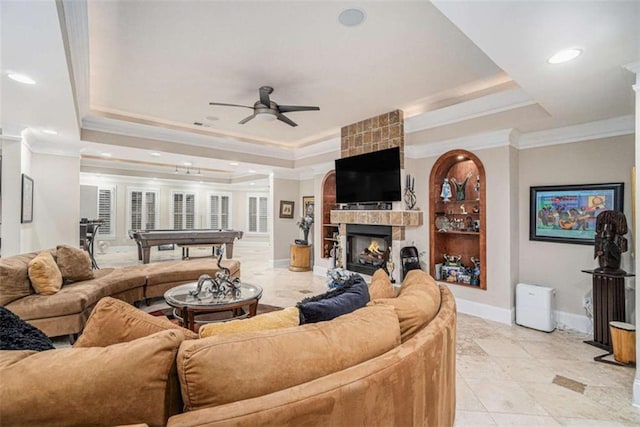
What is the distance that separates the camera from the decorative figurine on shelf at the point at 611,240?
119 inches

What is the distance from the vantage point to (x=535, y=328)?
3631mm


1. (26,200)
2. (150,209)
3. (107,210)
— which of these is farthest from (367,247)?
(107,210)

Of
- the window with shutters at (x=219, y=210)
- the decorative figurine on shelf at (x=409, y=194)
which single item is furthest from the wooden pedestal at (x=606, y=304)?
the window with shutters at (x=219, y=210)

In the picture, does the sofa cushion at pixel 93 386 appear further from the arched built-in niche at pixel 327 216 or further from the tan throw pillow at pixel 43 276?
the arched built-in niche at pixel 327 216

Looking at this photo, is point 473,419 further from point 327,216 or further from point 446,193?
point 327,216

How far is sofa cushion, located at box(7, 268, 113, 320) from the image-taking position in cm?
285

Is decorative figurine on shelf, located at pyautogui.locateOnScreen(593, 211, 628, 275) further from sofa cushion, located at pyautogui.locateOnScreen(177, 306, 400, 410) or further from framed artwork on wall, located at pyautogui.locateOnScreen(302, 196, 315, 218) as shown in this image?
framed artwork on wall, located at pyautogui.locateOnScreen(302, 196, 315, 218)

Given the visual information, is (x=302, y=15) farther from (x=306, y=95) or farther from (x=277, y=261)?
(x=277, y=261)

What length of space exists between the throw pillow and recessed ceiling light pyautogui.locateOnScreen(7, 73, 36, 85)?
2.22m

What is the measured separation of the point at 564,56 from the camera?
2094 millimetres

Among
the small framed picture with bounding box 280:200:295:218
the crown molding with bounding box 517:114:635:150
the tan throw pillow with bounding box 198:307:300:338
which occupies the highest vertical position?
the crown molding with bounding box 517:114:635:150

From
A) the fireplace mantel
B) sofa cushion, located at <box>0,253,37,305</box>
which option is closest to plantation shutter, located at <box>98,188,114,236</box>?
sofa cushion, located at <box>0,253,37,305</box>

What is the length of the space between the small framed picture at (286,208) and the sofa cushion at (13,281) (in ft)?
16.9

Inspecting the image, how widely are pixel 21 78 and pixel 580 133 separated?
5690 mm
